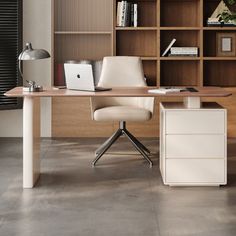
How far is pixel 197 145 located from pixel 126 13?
2.86 metres

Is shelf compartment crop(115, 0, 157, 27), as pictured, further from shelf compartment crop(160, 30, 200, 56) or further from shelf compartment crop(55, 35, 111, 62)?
shelf compartment crop(55, 35, 111, 62)

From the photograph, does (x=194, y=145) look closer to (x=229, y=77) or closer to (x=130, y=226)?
(x=130, y=226)

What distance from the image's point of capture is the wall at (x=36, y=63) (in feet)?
22.8

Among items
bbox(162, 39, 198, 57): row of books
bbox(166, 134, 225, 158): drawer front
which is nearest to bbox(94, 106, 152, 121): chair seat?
bbox(166, 134, 225, 158): drawer front

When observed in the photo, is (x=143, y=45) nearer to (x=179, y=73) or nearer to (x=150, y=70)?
(x=150, y=70)

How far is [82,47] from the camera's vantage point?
714cm

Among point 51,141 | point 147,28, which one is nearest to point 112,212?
point 51,141

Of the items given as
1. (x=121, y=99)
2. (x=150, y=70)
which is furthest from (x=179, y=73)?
(x=121, y=99)

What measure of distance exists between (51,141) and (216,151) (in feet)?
9.05

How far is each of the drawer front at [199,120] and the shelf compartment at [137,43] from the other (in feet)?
9.31

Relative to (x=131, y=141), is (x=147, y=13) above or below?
above

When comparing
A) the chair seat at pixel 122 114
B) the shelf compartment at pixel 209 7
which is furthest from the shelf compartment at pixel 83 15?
the chair seat at pixel 122 114

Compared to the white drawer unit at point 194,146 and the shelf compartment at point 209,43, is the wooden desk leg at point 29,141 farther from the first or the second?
the shelf compartment at point 209,43

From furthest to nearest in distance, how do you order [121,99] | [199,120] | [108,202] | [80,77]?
[121,99] < [80,77] < [199,120] < [108,202]
